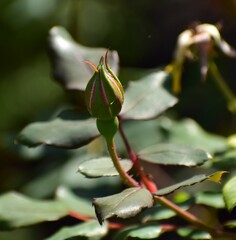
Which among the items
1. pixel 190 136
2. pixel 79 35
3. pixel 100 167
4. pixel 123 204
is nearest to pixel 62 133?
pixel 100 167

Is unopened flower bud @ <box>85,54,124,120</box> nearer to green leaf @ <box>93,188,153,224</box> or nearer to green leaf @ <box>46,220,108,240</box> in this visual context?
green leaf @ <box>93,188,153,224</box>

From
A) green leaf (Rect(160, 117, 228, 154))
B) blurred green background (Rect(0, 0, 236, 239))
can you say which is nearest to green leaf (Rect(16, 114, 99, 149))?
green leaf (Rect(160, 117, 228, 154))

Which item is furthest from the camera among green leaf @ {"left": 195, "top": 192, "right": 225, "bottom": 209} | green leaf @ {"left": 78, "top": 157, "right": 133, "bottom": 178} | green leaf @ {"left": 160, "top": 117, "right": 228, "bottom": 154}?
green leaf @ {"left": 160, "top": 117, "right": 228, "bottom": 154}

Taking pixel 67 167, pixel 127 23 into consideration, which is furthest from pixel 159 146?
pixel 127 23

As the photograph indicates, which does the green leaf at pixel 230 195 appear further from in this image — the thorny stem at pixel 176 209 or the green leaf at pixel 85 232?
the green leaf at pixel 85 232

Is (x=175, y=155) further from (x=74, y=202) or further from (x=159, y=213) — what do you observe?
(x=74, y=202)

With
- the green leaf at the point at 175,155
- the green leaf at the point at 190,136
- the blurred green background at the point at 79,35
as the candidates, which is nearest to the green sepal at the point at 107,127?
the green leaf at the point at 175,155
